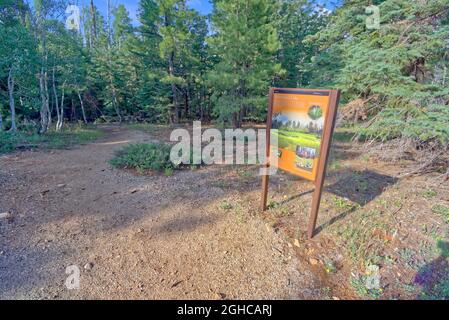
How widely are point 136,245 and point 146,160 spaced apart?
2.87 metres

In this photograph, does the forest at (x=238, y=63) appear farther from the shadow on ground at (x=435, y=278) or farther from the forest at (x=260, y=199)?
the shadow on ground at (x=435, y=278)

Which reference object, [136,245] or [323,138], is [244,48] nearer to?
[323,138]

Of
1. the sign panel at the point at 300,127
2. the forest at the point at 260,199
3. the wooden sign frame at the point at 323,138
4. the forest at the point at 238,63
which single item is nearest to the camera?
the forest at the point at 260,199

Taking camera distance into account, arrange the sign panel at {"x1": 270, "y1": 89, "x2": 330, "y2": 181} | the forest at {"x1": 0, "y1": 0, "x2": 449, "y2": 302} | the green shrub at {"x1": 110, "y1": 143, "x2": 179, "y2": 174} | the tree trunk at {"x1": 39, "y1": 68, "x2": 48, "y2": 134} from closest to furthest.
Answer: the forest at {"x1": 0, "y1": 0, "x2": 449, "y2": 302}
the sign panel at {"x1": 270, "y1": 89, "x2": 330, "y2": 181}
the green shrub at {"x1": 110, "y1": 143, "x2": 179, "y2": 174}
the tree trunk at {"x1": 39, "y1": 68, "x2": 48, "y2": 134}

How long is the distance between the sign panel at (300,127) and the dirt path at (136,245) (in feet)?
3.20

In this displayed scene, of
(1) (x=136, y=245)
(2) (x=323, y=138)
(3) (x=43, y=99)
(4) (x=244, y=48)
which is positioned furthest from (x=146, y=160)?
(3) (x=43, y=99)

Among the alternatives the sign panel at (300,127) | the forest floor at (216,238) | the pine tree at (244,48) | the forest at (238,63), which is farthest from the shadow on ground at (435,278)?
the pine tree at (244,48)

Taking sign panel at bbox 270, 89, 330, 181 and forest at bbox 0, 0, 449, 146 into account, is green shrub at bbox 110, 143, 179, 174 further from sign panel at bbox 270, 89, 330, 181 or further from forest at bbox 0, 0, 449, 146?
forest at bbox 0, 0, 449, 146

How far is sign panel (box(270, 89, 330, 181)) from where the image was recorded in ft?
8.93

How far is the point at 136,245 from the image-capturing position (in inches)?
110

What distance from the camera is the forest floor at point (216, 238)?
2260 mm

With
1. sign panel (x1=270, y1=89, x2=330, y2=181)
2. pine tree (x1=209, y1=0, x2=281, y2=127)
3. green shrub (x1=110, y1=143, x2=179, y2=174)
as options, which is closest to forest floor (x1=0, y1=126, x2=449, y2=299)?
green shrub (x1=110, y1=143, x2=179, y2=174)

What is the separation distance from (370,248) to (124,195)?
12.4ft

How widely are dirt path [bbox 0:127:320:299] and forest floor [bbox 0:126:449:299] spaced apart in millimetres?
13
